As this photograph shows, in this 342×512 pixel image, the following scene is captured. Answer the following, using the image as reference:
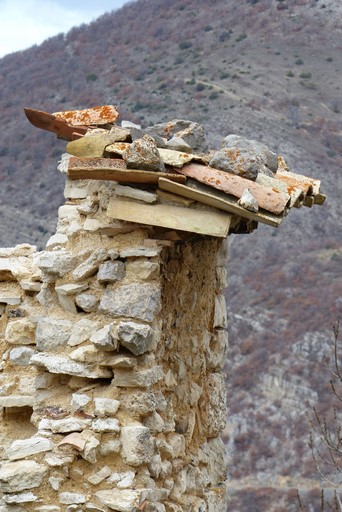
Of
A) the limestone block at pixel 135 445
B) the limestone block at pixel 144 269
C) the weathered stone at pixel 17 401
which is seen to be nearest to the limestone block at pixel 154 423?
the limestone block at pixel 135 445

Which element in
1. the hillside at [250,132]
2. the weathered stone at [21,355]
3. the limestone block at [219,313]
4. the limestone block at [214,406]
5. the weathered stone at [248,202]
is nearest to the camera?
the weathered stone at [248,202]

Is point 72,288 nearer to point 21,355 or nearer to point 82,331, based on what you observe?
point 82,331

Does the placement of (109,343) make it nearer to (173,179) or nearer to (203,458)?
(173,179)

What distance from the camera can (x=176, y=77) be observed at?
1996 inches

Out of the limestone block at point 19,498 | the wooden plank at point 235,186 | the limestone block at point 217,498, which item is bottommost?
the limestone block at point 217,498

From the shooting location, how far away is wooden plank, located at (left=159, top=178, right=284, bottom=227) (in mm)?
3938

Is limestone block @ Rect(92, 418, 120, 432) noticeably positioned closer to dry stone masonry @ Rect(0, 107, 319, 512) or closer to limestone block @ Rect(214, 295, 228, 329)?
dry stone masonry @ Rect(0, 107, 319, 512)

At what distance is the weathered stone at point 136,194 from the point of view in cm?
401

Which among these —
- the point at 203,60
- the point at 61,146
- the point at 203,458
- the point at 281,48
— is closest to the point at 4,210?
the point at 61,146

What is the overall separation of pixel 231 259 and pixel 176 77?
1679 centimetres

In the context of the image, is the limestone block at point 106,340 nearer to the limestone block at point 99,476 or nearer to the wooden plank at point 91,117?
the limestone block at point 99,476

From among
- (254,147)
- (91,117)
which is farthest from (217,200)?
(91,117)

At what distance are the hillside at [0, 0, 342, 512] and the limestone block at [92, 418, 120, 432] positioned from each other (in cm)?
2031

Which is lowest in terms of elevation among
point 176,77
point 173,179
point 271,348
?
point 271,348
